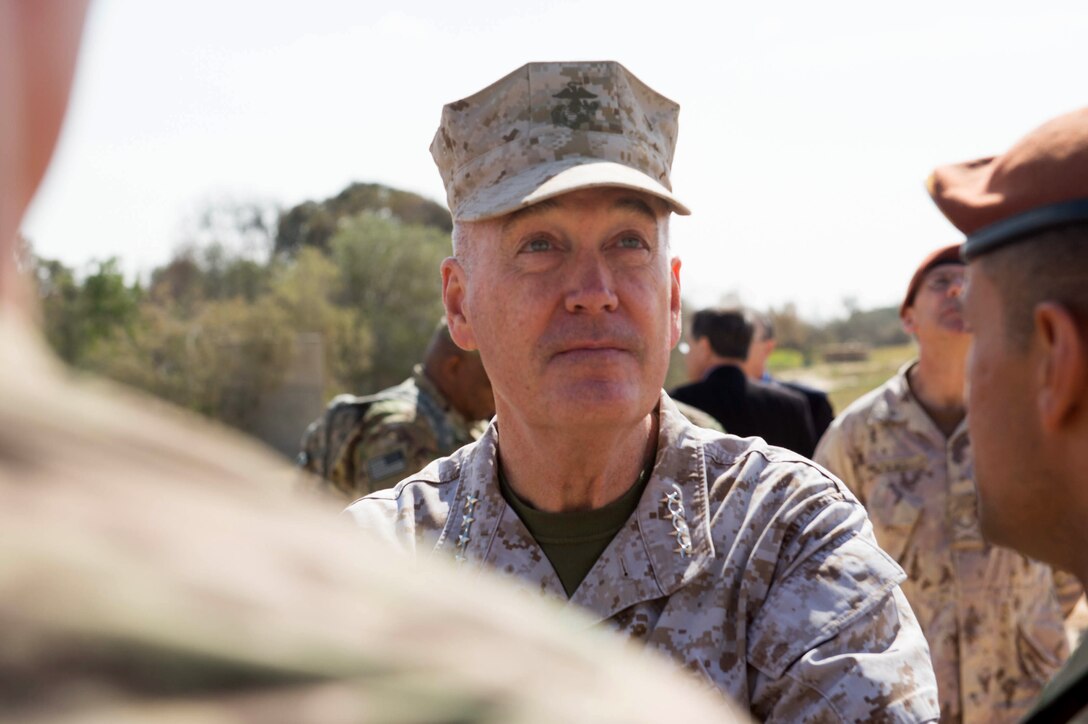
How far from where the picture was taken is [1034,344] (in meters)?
1.66

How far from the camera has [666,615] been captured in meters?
2.27

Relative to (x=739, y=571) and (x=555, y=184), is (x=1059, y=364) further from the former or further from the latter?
(x=555, y=184)

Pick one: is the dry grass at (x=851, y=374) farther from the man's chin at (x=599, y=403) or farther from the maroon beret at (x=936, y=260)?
the man's chin at (x=599, y=403)

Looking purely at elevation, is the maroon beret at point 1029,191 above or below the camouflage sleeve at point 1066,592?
above

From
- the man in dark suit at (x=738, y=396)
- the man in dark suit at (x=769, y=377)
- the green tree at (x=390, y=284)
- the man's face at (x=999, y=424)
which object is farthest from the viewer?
the green tree at (x=390, y=284)

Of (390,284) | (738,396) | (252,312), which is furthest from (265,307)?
(738,396)

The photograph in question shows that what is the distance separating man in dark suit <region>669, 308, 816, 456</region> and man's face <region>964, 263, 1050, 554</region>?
4210mm

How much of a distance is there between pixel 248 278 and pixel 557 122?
29.3 m

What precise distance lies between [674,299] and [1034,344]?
1.17 meters

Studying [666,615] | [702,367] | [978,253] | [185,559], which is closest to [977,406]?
[978,253]

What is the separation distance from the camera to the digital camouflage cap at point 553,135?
8.29ft

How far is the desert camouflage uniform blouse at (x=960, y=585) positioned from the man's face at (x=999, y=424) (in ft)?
9.76

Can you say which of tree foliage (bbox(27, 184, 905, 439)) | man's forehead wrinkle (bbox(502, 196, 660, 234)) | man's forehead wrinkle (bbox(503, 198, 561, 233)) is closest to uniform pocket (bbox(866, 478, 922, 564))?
man's forehead wrinkle (bbox(502, 196, 660, 234))

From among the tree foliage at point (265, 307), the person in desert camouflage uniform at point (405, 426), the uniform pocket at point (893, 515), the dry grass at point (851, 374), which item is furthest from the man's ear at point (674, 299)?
the dry grass at point (851, 374)
